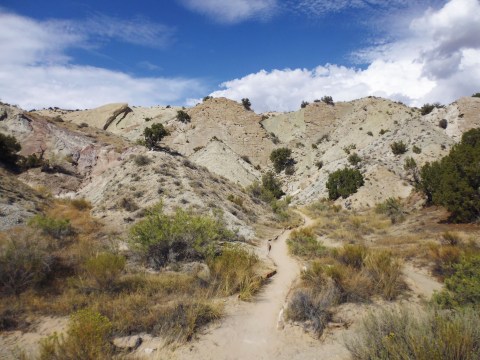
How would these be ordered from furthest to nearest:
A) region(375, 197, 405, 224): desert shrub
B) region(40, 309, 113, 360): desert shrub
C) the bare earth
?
region(375, 197, 405, 224): desert shrub < the bare earth < region(40, 309, 113, 360): desert shrub

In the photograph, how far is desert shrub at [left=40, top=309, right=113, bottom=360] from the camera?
198 inches

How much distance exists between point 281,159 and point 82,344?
50.8 metres

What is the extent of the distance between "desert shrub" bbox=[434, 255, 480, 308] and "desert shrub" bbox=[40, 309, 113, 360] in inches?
270

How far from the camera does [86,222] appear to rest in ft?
52.3

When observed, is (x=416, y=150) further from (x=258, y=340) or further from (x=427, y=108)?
(x=258, y=340)

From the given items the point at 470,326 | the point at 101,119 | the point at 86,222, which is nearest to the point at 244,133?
the point at 101,119

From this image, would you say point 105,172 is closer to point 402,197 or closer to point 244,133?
point 402,197

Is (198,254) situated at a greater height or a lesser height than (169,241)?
lesser

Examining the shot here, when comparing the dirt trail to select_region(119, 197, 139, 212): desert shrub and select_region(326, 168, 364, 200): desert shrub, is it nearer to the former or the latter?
select_region(119, 197, 139, 212): desert shrub

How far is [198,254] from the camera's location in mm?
11531

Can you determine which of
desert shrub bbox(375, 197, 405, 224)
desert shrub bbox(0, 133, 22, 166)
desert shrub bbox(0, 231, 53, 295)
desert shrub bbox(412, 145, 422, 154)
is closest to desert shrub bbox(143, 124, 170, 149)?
desert shrub bbox(0, 133, 22, 166)

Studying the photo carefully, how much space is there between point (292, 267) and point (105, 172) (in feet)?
66.6

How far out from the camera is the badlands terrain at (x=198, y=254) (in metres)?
6.51

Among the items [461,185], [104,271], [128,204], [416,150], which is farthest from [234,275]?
[416,150]
